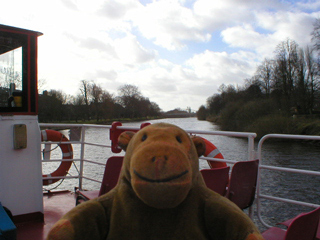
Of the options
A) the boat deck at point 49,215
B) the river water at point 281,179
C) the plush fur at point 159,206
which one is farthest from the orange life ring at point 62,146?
the plush fur at point 159,206

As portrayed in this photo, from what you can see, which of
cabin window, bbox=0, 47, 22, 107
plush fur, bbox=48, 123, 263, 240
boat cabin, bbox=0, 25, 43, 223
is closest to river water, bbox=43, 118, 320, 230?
boat cabin, bbox=0, 25, 43, 223

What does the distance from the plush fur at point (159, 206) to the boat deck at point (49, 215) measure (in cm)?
181

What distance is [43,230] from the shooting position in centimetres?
285

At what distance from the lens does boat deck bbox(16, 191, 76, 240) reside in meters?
2.75

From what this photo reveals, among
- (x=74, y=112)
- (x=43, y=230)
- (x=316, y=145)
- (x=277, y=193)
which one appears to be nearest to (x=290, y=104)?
(x=316, y=145)

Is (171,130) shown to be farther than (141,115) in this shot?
No

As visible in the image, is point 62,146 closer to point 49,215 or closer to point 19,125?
point 49,215

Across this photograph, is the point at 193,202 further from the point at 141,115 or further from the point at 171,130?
the point at 141,115

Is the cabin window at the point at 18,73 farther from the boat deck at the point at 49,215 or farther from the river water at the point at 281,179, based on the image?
the river water at the point at 281,179

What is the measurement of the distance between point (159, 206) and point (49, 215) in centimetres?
271

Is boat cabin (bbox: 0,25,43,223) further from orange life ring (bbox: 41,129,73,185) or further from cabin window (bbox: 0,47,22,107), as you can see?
orange life ring (bbox: 41,129,73,185)

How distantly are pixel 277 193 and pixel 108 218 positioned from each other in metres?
10.5

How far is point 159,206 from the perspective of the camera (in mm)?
1110

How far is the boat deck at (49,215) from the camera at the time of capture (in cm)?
275
